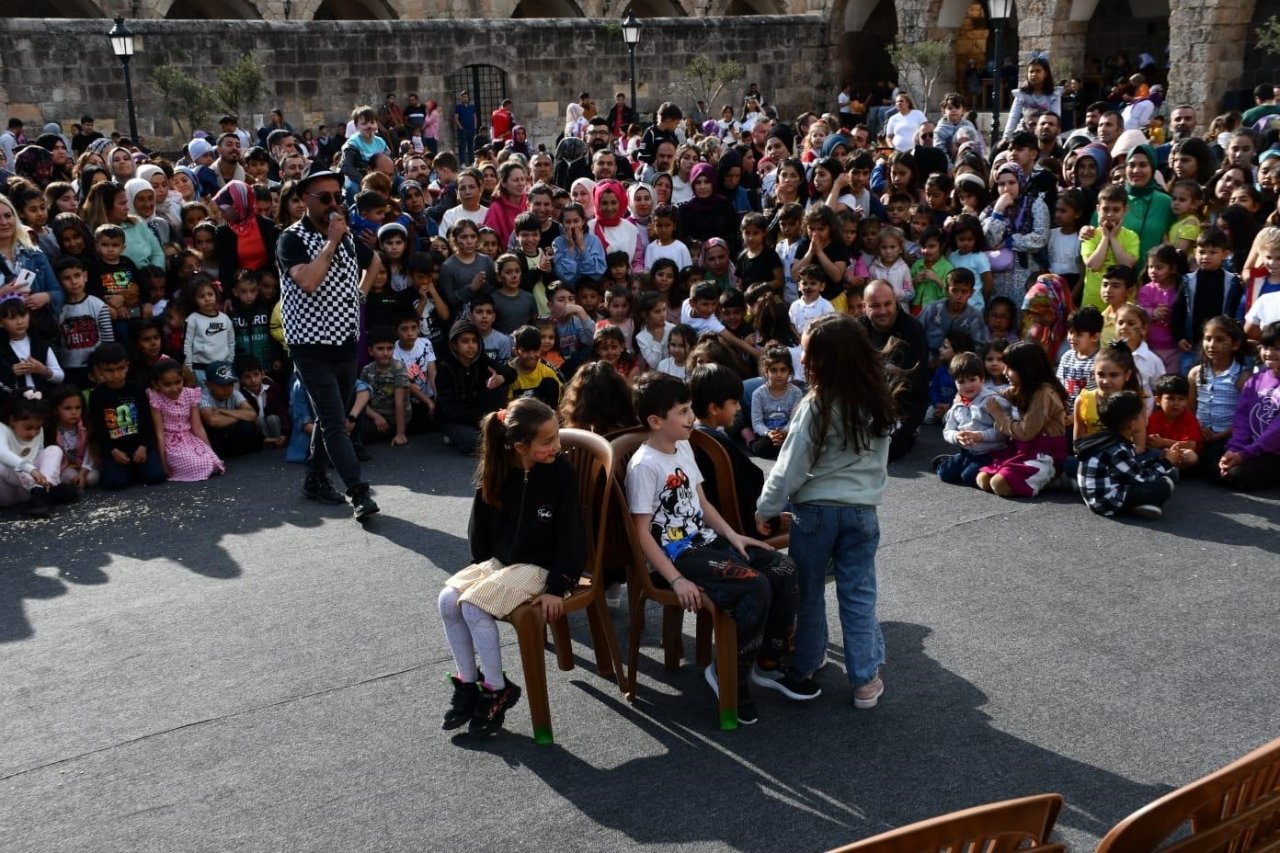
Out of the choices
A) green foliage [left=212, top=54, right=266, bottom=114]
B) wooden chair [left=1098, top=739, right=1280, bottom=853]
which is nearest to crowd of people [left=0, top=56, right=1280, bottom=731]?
wooden chair [left=1098, top=739, right=1280, bottom=853]

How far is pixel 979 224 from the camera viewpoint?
344 inches

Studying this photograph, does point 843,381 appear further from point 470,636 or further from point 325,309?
point 325,309

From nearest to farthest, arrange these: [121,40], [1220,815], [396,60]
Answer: [1220,815], [121,40], [396,60]

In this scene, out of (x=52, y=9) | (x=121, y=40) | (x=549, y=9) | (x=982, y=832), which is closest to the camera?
(x=982, y=832)

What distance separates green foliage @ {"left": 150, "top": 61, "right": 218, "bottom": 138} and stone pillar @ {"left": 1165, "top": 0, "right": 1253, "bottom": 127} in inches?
554

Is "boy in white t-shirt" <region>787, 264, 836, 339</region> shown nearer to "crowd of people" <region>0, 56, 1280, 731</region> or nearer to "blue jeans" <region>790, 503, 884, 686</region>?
"crowd of people" <region>0, 56, 1280, 731</region>

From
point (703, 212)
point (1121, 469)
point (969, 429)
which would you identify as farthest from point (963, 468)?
point (703, 212)

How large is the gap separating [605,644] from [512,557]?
2.30ft

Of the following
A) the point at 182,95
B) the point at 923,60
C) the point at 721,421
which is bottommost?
the point at 721,421

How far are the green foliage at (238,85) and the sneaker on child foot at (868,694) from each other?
1638 centimetres

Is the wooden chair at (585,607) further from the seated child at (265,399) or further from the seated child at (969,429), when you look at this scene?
the seated child at (265,399)

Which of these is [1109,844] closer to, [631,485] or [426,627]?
[631,485]

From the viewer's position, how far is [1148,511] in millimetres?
6180

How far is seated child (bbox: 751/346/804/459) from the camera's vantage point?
7555 millimetres
